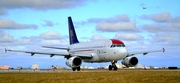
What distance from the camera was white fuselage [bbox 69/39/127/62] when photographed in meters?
44.5

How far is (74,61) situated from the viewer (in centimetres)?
4703

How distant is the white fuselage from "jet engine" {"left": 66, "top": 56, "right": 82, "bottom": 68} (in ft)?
9.99

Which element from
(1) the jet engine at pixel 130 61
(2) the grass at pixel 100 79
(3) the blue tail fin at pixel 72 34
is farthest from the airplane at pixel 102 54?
(2) the grass at pixel 100 79

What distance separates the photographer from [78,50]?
54.6 meters

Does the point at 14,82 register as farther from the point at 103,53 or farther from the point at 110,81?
the point at 103,53

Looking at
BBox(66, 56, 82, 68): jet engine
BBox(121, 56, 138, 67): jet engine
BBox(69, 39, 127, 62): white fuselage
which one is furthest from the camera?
BBox(121, 56, 138, 67): jet engine

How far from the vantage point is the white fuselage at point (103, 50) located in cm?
4448

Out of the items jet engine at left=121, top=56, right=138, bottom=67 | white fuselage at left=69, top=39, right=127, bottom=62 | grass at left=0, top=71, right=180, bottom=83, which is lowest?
grass at left=0, top=71, right=180, bottom=83

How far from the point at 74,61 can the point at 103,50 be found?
451 centimetres

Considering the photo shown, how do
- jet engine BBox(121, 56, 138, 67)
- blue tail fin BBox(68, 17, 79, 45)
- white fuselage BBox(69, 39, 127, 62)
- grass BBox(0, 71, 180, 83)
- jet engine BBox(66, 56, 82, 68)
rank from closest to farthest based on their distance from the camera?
grass BBox(0, 71, 180, 83), white fuselage BBox(69, 39, 127, 62), jet engine BBox(66, 56, 82, 68), jet engine BBox(121, 56, 138, 67), blue tail fin BBox(68, 17, 79, 45)

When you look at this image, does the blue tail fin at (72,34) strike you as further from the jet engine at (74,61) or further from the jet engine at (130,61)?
the jet engine at (130,61)

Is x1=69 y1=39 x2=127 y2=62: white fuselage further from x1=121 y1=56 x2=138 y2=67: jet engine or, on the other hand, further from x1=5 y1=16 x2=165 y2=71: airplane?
x1=121 y1=56 x2=138 y2=67: jet engine

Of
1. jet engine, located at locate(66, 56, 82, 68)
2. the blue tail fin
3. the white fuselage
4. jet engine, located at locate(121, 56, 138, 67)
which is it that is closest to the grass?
the white fuselage

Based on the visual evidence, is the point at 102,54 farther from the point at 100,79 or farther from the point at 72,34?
the point at 100,79
